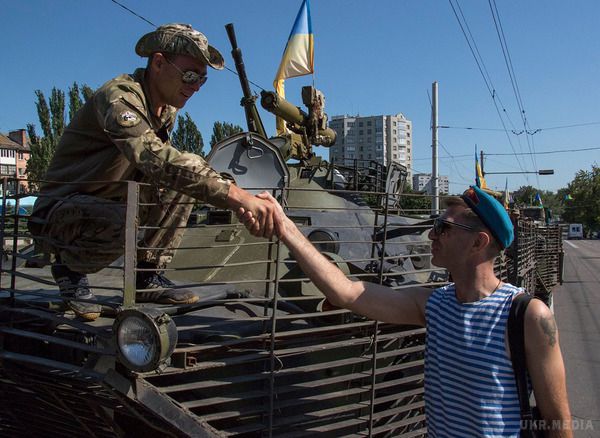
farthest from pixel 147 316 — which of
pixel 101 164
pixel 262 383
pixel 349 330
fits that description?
pixel 349 330

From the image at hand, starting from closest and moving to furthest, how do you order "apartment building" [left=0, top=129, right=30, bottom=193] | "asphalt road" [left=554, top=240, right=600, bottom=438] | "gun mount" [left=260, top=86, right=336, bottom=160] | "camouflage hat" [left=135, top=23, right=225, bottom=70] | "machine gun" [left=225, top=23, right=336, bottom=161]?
1. "camouflage hat" [left=135, top=23, right=225, bottom=70]
2. "asphalt road" [left=554, top=240, right=600, bottom=438]
3. "machine gun" [left=225, top=23, right=336, bottom=161]
4. "gun mount" [left=260, top=86, right=336, bottom=160]
5. "apartment building" [left=0, top=129, right=30, bottom=193]

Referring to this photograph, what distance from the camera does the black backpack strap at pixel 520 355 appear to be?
2.04 m

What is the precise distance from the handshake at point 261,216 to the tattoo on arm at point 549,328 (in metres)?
1.05

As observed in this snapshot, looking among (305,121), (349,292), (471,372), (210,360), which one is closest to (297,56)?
(305,121)

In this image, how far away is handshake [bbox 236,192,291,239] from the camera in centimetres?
243

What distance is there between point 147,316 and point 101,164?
111cm

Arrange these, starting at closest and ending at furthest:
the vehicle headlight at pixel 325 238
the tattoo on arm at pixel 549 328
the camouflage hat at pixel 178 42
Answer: the tattoo on arm at pixel 549 328
the camouflage hat at pixel 178 42
the vehicle headlight at pixel 325 238

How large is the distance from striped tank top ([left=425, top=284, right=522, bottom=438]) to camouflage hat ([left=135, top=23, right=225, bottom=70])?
1.64m

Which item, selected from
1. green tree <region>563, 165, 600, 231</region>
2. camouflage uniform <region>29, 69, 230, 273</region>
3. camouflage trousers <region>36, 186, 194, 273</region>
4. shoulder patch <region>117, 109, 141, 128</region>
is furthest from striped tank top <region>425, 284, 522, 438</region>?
green tree <region>563, 165, 600, 231</region>

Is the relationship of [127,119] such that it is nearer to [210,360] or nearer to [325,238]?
[210,360]

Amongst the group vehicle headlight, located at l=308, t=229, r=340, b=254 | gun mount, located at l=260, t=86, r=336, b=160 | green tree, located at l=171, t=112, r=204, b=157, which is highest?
green tree, located at l=171, t=112, r=204, b=157

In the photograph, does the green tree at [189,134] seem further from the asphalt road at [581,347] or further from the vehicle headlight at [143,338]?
the vehicle headlight at [143,338]

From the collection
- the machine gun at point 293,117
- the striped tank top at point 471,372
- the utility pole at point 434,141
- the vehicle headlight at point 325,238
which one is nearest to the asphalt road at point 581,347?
the striped tank top at point 471,372

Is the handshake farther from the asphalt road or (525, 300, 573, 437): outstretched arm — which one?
the asphalt road
